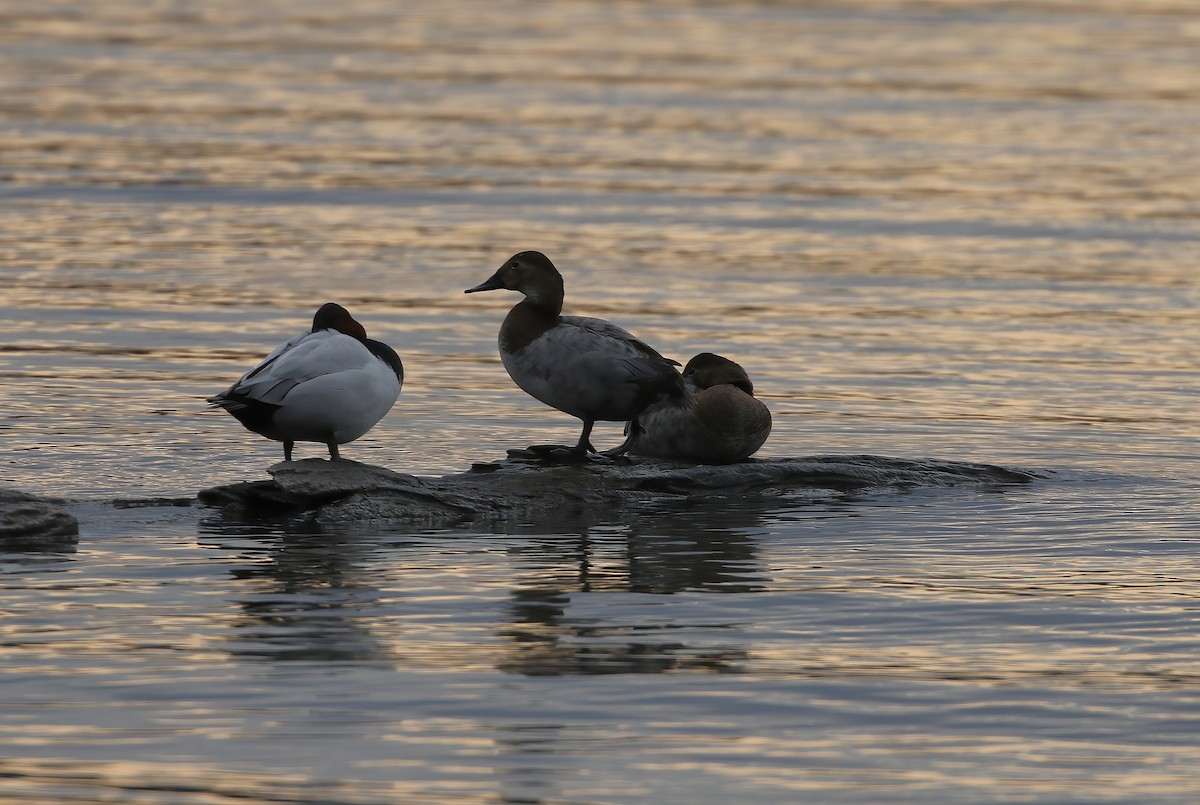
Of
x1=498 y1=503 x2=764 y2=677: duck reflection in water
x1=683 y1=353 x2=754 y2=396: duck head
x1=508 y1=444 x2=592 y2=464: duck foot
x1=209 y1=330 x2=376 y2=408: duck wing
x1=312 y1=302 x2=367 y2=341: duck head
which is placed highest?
x1=312 y1=302 x2=367 y2=341: duck head

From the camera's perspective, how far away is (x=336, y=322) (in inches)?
398

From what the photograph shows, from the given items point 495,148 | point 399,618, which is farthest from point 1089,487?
point 495,148

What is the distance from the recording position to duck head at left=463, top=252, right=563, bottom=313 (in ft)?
34.8

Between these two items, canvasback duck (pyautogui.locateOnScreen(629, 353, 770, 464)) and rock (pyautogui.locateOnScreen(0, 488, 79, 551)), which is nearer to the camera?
rock (pyautogui.locateOnScreen(0, 488, 79, 551))

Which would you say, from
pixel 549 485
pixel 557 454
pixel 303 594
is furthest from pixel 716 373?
pixel 303 594

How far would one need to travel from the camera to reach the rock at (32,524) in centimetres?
891

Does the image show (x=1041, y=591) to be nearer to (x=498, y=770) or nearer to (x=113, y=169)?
(x=498, y=770)

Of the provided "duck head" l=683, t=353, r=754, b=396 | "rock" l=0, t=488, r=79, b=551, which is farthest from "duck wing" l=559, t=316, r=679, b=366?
"rock" l=0, t=488, r=79, b=551

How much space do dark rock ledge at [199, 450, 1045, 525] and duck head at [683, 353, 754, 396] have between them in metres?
0.42

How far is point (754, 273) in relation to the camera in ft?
56.9

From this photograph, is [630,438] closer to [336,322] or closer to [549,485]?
[549,485]

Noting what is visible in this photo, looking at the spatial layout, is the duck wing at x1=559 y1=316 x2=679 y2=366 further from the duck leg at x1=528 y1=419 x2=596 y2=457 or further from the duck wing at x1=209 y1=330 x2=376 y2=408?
the duck wing at x1=209 y1=330 x2=376 y2=408

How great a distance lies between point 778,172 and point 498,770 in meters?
16.0

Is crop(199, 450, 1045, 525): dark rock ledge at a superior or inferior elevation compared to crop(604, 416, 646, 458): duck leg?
inferior
